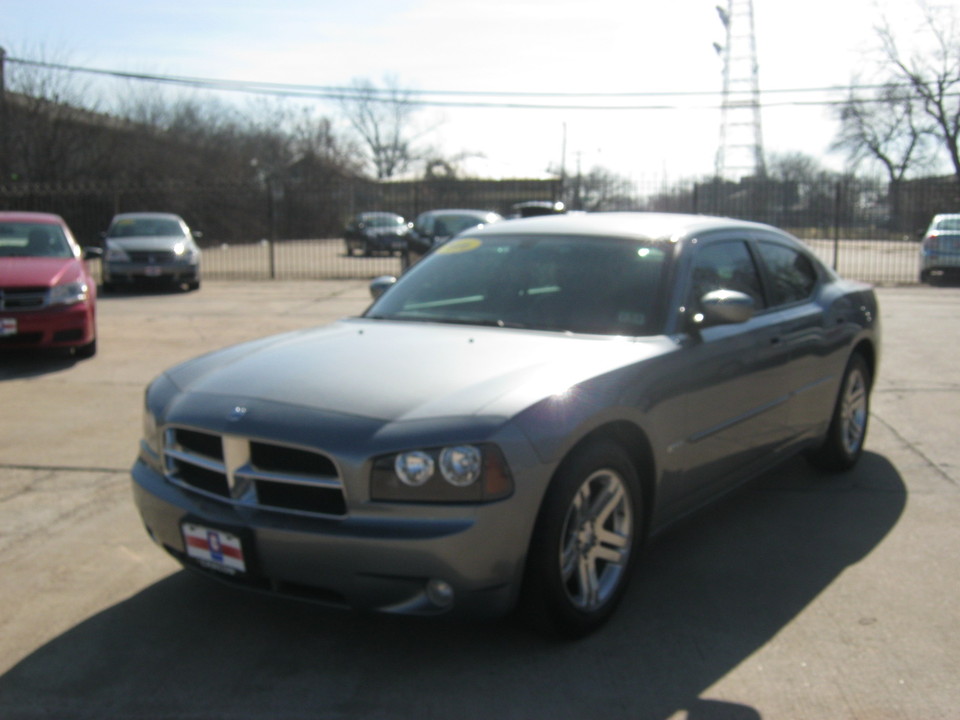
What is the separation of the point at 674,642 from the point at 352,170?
2320 inches

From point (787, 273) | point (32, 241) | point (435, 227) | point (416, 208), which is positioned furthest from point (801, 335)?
point (416, 208)

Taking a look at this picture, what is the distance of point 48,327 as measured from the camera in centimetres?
952

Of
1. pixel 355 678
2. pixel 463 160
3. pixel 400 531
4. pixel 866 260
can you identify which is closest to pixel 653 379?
pixel 400 531

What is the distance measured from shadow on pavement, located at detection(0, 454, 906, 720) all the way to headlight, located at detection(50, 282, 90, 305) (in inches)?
242

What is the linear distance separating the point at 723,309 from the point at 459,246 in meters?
1.55

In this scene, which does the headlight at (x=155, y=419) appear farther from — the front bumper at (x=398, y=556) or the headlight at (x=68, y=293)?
the headlight at (x=68, y=293)

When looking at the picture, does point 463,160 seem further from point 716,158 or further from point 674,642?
point 674,642

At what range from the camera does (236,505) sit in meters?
3.47

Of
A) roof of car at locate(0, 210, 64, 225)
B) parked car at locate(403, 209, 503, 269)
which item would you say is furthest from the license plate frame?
parked car at locate(403, 209, 503, 269)

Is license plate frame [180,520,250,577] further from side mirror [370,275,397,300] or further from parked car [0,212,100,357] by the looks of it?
parked car [0,212,100,357]

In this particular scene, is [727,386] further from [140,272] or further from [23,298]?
[140,272]

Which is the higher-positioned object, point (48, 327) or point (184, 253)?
point (184, 253)

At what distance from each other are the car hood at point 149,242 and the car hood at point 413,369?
14352 millimetres

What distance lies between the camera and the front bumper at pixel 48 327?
9.38 meters
